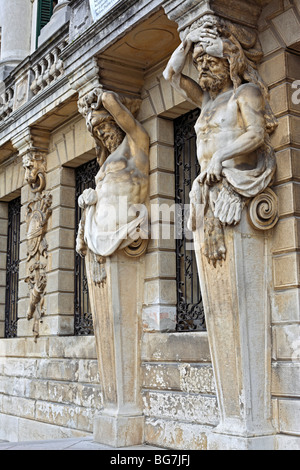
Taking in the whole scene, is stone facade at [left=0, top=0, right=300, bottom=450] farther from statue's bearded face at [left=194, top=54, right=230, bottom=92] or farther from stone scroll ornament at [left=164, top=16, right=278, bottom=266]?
statue's bearded face at [left=194, top=54, right=230, bottom=92]

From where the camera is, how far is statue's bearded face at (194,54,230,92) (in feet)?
21.5

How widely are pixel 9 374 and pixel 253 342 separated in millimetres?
6546

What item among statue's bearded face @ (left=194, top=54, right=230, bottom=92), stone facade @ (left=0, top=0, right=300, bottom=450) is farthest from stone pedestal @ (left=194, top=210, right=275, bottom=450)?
statue's bearded face @ (left=194, top=54, right=230, bottom=92)

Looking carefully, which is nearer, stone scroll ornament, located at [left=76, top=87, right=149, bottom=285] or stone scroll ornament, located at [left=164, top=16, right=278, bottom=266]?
stone scroll ornament, located at [left=164, top=16, right=278, bottom=266]

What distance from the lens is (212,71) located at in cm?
660

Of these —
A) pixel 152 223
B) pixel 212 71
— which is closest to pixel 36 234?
pixel 152 223

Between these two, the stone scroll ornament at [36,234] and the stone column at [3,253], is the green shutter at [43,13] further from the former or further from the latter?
the stone scroll ornament at [36,234]

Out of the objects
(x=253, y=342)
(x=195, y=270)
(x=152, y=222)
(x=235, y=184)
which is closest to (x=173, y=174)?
(x=152, y=222)

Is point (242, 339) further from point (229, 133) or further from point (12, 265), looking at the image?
point (12, 265)

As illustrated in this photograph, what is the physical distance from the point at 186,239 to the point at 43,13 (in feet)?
29.5

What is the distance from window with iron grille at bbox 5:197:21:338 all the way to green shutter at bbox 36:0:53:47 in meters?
4.41

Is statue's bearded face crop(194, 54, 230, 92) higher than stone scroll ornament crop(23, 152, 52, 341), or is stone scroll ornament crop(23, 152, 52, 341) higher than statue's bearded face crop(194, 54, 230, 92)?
statue's bearded face crop(194, 54, 230, 92)

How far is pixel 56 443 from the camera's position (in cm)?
796

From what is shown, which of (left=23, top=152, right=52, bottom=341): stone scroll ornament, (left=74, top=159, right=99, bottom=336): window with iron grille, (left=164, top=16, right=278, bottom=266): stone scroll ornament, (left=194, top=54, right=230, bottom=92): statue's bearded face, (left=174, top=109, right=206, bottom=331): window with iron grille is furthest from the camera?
(left=23, top=152, right=52, bottom=341): stone scroll ornament
